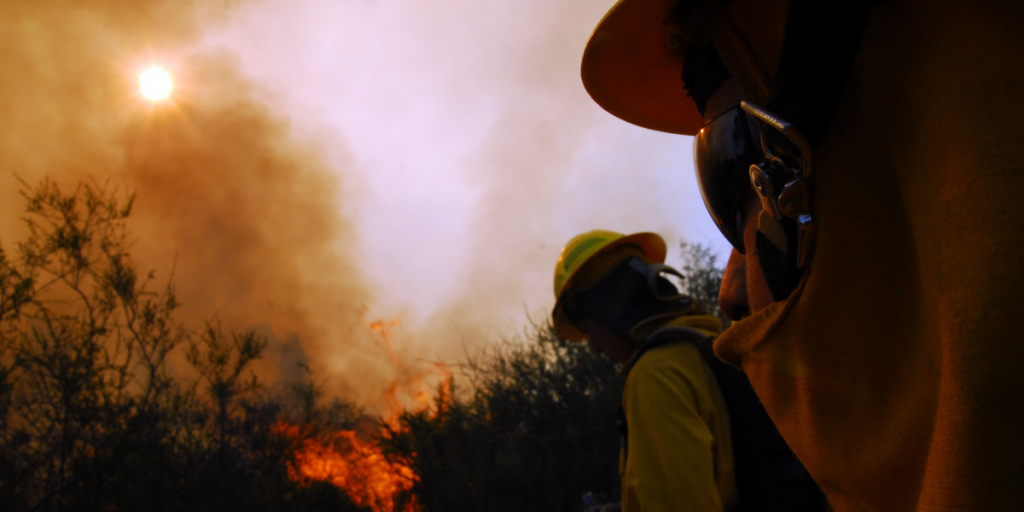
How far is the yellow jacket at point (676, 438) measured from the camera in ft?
6.32

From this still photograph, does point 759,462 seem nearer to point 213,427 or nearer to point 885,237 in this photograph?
point 885,237

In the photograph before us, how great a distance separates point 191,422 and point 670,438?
6027mm

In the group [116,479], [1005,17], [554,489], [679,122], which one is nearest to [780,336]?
[1005,17]

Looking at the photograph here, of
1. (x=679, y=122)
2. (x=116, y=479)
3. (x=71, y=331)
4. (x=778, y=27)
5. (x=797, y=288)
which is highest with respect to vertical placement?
(x=71, y=331)

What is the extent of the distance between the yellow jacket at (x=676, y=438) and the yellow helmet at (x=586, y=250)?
151cm

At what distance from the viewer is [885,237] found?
74 centimetres

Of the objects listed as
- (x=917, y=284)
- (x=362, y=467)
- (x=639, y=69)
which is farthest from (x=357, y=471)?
(x=917, y=284)

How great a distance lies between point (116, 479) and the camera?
14.7 ft

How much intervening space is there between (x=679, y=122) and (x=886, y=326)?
1274 mm

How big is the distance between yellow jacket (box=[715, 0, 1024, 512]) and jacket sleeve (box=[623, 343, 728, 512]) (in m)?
1.08

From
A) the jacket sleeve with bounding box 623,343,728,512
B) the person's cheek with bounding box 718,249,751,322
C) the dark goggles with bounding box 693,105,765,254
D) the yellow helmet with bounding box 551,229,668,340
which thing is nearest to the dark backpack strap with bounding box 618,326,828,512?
the jacket sleeve with bounding box 623,343,728,512

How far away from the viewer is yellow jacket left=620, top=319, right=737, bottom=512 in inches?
75.9

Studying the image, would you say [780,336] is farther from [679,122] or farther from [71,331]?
[71,331]

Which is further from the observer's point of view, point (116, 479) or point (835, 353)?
point (116, 479)
